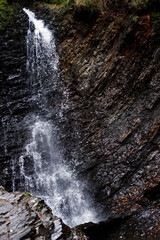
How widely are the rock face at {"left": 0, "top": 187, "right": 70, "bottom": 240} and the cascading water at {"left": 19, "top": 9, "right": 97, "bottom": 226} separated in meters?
1.99

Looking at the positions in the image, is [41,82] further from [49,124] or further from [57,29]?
[57,29]

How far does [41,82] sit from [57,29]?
10.1ft

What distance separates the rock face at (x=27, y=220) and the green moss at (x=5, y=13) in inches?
354

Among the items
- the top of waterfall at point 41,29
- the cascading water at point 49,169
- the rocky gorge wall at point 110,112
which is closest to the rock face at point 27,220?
the rocky gorge wall at point 110,112

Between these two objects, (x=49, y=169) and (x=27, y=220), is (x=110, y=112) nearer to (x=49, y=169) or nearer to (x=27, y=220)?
(x=49, y=169)

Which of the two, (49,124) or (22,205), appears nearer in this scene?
(22,205)

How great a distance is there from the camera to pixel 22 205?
4.65 metres

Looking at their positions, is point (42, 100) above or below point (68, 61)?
below

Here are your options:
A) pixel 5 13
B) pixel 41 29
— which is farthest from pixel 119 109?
pixel 5 13

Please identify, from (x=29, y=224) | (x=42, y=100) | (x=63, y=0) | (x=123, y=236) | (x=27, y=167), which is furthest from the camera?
(x=63, y=0)

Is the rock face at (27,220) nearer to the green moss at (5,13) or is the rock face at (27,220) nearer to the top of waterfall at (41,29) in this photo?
the top of waterfall at (41,29)

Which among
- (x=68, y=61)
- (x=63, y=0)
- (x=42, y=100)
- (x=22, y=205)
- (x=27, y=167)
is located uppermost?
(x=63, y=0)

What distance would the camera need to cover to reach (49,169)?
7.46 m

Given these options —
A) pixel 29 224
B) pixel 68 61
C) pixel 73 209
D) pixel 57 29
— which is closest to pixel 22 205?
pixel 29 224
